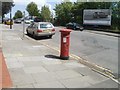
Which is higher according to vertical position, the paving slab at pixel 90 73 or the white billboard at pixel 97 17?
the white billboard at pixel 97 17

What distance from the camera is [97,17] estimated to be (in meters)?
49.7

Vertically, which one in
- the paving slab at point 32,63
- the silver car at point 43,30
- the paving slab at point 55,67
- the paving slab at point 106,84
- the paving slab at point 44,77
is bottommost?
the paving slab at point 106,84

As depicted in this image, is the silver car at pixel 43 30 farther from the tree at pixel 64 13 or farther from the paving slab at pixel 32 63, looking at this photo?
the tree at pixel 64 13

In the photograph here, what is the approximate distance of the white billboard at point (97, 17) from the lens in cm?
4741

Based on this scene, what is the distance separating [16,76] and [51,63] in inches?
103

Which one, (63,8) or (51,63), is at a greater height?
(63,8)

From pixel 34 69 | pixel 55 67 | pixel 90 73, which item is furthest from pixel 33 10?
pixel 90 73

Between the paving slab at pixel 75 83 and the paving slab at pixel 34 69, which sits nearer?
the paving slab at pixel 75 83

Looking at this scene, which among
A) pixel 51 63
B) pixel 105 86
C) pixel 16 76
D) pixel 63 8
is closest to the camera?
pixel 105 86

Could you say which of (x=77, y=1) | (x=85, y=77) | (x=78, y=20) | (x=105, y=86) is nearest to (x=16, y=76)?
(x=85, y=77)

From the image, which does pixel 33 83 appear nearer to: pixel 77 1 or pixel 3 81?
pixel 3 81

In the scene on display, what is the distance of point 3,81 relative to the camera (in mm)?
8383

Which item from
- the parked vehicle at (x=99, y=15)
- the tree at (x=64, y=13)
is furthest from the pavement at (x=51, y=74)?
the tree at (x=64, y=13)

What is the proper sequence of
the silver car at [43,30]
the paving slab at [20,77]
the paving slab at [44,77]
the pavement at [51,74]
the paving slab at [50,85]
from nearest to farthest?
the paving slab at [50,85] < the pavement at [51,74] < the paving slab at [20,77] < the paving slab at [44,77] < the silver car at [43,30]
